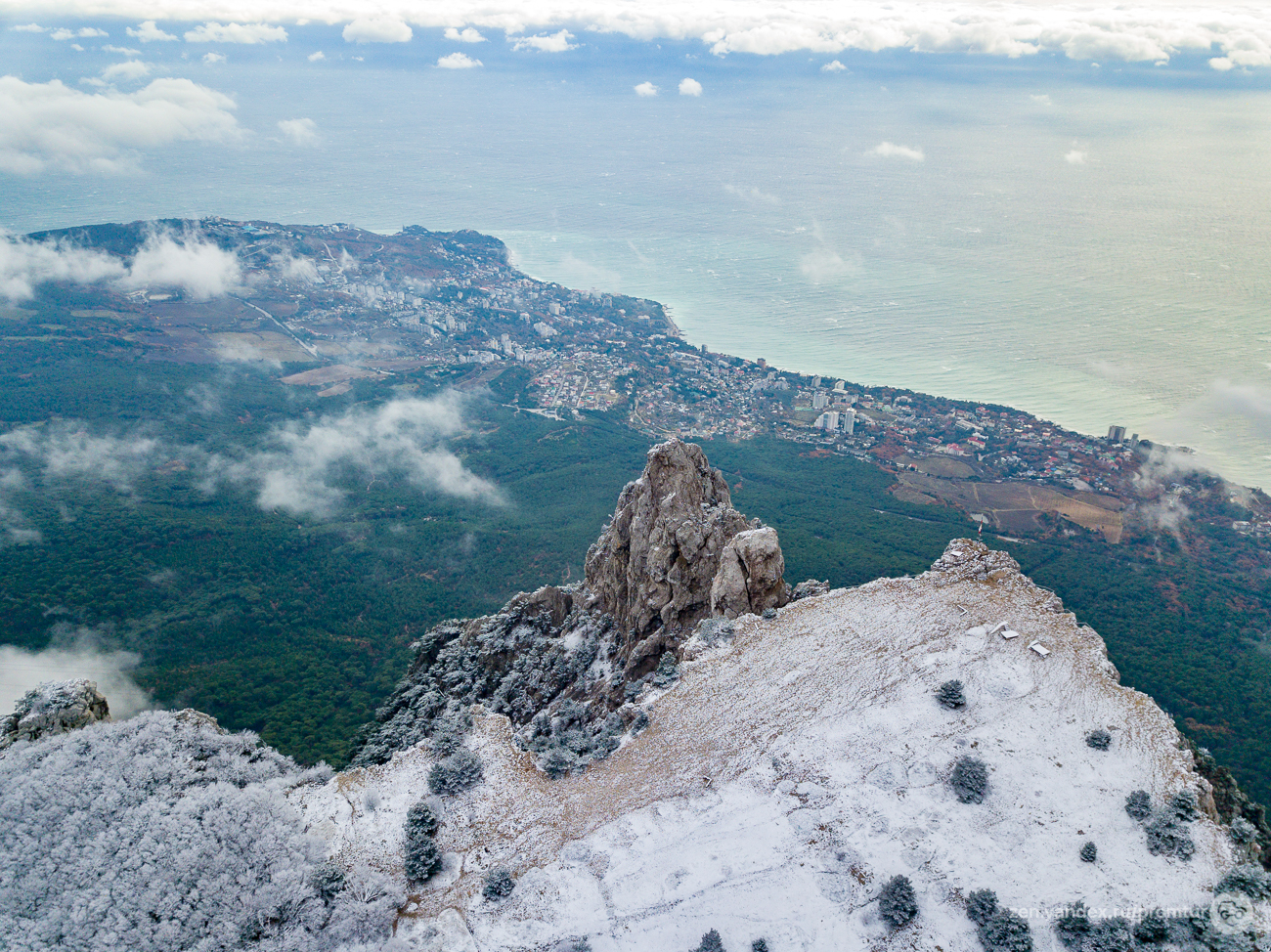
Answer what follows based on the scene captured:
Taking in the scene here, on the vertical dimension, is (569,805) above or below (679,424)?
above

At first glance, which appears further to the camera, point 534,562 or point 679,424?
point 679,424

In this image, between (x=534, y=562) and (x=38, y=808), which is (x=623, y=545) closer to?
(x=38, y=808)

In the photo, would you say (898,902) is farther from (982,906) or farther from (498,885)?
(498,885)

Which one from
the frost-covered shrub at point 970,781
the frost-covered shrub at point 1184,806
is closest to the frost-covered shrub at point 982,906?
the frost-covered shrub at point 970,781

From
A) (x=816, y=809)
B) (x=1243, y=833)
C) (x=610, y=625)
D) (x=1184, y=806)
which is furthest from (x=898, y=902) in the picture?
(x=610, y=625)

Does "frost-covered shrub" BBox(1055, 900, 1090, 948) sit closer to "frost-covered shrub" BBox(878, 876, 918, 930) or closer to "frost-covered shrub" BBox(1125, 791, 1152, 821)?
"frost-covered shrub" BBox(878, 876, 918, 930)

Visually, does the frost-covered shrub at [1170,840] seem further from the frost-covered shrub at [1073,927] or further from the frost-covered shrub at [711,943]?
the frost-covered shrub at [711,943]

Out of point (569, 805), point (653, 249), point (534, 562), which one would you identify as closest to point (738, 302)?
point (653, 249)
